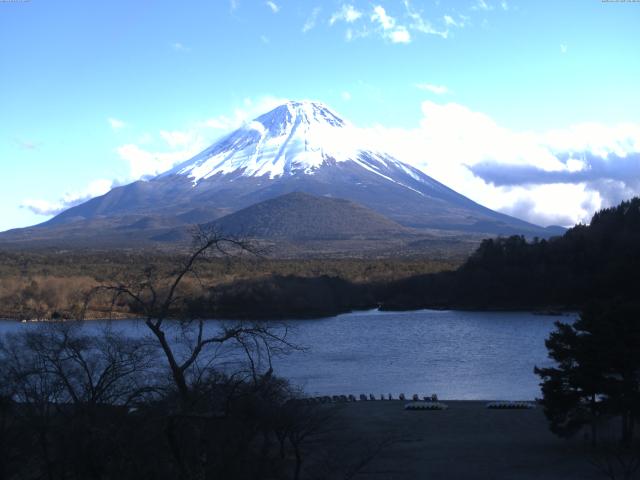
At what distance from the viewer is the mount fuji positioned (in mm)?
110375

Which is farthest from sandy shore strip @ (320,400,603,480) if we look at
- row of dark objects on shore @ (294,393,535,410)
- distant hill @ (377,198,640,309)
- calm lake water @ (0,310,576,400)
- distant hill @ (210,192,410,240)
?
distant hill @ (210,192,410,240)

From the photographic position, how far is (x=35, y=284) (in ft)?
144

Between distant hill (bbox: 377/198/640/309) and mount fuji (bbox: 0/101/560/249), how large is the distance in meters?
52.7

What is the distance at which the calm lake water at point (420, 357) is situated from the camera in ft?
68.1

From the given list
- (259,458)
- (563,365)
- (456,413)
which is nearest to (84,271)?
(456,413)

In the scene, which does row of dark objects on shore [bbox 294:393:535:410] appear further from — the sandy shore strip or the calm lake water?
the calm lake water

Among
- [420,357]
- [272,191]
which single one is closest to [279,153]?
[272,191]

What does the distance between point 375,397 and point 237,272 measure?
32755mm

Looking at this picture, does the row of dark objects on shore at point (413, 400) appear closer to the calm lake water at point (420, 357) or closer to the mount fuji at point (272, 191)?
the calm lake water at point (420, 357)

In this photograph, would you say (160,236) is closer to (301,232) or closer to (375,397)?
(301,232)

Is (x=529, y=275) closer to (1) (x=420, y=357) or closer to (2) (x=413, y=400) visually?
(1) (x=420, y=357)

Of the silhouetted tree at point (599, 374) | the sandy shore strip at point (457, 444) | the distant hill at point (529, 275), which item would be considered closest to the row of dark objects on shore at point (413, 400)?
the sandy shore strip at point (457, 444)

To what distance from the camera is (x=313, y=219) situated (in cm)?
10588

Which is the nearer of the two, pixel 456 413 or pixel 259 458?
pixel 259 458
